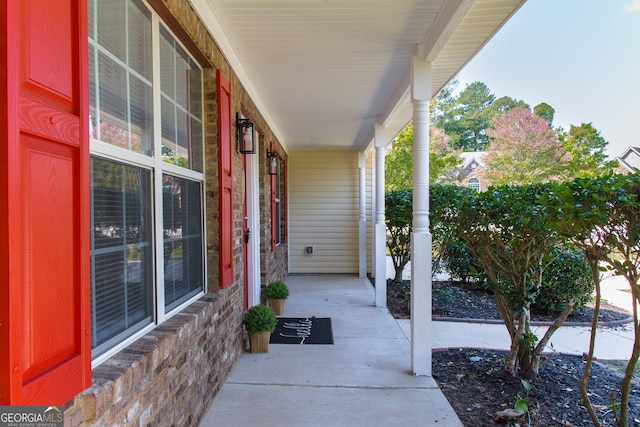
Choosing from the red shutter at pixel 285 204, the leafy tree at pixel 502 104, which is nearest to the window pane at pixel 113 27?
the red shutter at pixel 285 204

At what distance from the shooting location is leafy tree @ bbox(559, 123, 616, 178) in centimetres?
1374

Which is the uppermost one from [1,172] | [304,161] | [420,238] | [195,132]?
[304,161]

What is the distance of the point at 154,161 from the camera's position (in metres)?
1.89

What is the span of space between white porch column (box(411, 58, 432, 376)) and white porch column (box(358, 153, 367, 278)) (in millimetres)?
4399

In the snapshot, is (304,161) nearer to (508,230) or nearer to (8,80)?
(508,230)

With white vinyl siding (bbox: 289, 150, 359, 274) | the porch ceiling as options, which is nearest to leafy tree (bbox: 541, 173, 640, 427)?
the porch ceiling

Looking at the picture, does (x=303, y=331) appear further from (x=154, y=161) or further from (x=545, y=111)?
(x=545, y=111)

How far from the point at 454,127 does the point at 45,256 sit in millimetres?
28644

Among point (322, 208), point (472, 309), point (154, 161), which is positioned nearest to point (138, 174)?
point (154, 161)

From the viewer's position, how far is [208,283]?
8.95ft

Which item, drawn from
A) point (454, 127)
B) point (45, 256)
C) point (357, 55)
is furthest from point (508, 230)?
point (454, 127)

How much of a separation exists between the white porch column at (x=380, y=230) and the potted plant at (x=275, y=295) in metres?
1.38

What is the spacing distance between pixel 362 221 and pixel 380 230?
1933 millimetres

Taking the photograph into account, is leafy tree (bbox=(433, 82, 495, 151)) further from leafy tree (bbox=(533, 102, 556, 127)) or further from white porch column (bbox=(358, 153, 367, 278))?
white porch column (bbox=(358, 153, 367, 278))
